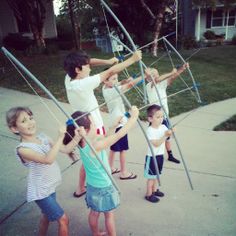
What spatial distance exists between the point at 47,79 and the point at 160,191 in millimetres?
6817

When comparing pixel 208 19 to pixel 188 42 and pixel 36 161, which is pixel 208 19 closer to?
pixel 188 42

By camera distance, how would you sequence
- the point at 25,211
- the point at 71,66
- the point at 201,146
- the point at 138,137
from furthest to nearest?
the point at 138,137, the point at 201,146, the point at 25,211, the point at 71,66

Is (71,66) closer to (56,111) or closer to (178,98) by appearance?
(56,111)

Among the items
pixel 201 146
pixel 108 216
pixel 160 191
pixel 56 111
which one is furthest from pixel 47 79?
pixel 108 216

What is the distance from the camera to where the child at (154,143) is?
2879mm

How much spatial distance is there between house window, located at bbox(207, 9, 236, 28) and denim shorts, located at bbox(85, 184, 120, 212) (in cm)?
2357

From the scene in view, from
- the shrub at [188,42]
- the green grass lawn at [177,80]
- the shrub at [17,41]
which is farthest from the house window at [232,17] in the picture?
the shrub at [17,41]

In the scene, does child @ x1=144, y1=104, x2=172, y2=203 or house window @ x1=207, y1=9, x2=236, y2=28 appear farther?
house window @ x1=207, y1=9, x2=236, y2=28

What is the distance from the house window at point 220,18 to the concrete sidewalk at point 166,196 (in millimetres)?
20646

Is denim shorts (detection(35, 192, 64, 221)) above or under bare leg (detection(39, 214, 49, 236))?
above

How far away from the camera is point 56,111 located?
626 cm

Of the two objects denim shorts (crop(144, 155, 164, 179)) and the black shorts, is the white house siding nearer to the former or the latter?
the black shorts

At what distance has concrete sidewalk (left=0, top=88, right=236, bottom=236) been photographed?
2.70 metres

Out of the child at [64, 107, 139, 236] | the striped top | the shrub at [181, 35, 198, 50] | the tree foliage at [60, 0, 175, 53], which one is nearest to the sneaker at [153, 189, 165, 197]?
the child at [64, 107, 139, 236]
